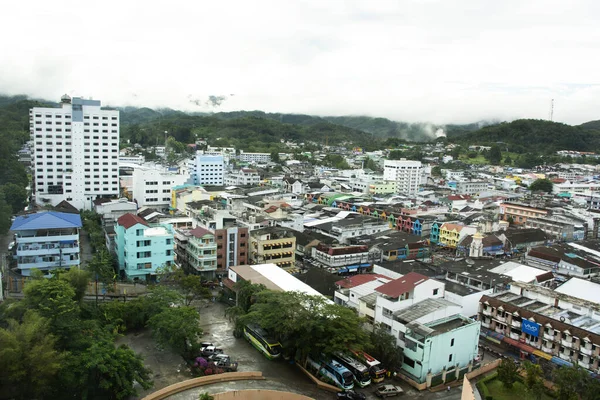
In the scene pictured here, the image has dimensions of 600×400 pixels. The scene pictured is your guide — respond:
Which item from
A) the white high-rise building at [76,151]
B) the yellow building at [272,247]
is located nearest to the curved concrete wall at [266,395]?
the yellow building at [272,247]

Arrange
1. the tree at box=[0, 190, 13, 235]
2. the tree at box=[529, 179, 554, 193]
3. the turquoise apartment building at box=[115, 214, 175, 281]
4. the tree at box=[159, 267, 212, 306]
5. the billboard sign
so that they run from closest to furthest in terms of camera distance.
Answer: the billboard sign
the tree at box=[159, 267, 212, 306]
the turquoise apartment building at box=[115, 214, 175, 281]
the tree at box=[0, 190, 13, 235]
the tree at box=[529, 179, 554, 193]

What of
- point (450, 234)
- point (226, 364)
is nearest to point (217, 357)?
point (226, 364)

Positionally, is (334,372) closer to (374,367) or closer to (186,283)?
(374,367)

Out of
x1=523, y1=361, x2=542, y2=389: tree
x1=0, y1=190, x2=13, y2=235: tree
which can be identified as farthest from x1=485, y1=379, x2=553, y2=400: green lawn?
x1=0, y1=190, x2=13, y2=235: tree

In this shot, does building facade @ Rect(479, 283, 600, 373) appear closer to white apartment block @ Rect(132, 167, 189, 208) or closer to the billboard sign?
the billboard sign

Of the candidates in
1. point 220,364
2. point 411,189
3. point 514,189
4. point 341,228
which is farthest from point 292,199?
point 514,189
